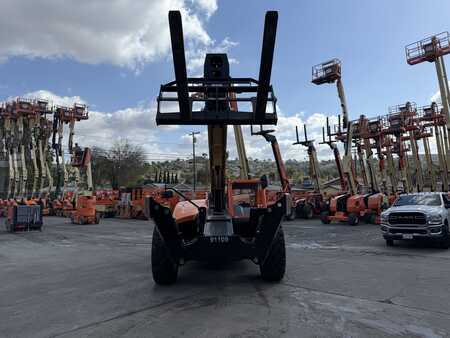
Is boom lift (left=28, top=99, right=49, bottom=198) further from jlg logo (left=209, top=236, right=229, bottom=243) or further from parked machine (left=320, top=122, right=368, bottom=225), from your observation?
jlg logo (left=209, top=236, right=229, bottom=243)

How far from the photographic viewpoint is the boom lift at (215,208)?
18.5ft

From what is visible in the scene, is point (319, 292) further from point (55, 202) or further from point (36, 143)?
point (36, 143)

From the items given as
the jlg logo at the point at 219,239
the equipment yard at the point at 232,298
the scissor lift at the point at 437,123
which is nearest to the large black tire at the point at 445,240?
the equipment yard at the point at 232,298

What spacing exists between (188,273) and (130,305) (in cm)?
239

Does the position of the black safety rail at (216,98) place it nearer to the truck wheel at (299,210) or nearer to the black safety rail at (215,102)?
the black safety rail at (215,102)

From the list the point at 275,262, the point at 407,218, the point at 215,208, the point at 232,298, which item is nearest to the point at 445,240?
the point at 407,218

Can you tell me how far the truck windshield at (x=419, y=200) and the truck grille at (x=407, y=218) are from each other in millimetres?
1292

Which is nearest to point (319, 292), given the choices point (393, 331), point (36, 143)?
point (393, 331)

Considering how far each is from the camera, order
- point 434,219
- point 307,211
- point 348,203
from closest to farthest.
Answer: point 434,219 → point 348,203 → point 307,211

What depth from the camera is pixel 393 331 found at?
4574mm

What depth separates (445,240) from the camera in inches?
454

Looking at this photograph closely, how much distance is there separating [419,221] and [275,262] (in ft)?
22.1

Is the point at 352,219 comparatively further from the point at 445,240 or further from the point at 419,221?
the point at 419,221

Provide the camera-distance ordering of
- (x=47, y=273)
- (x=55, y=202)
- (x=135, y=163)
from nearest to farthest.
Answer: (x=47, y=273) → (x=55, y=202) → (x=135, y=163)
